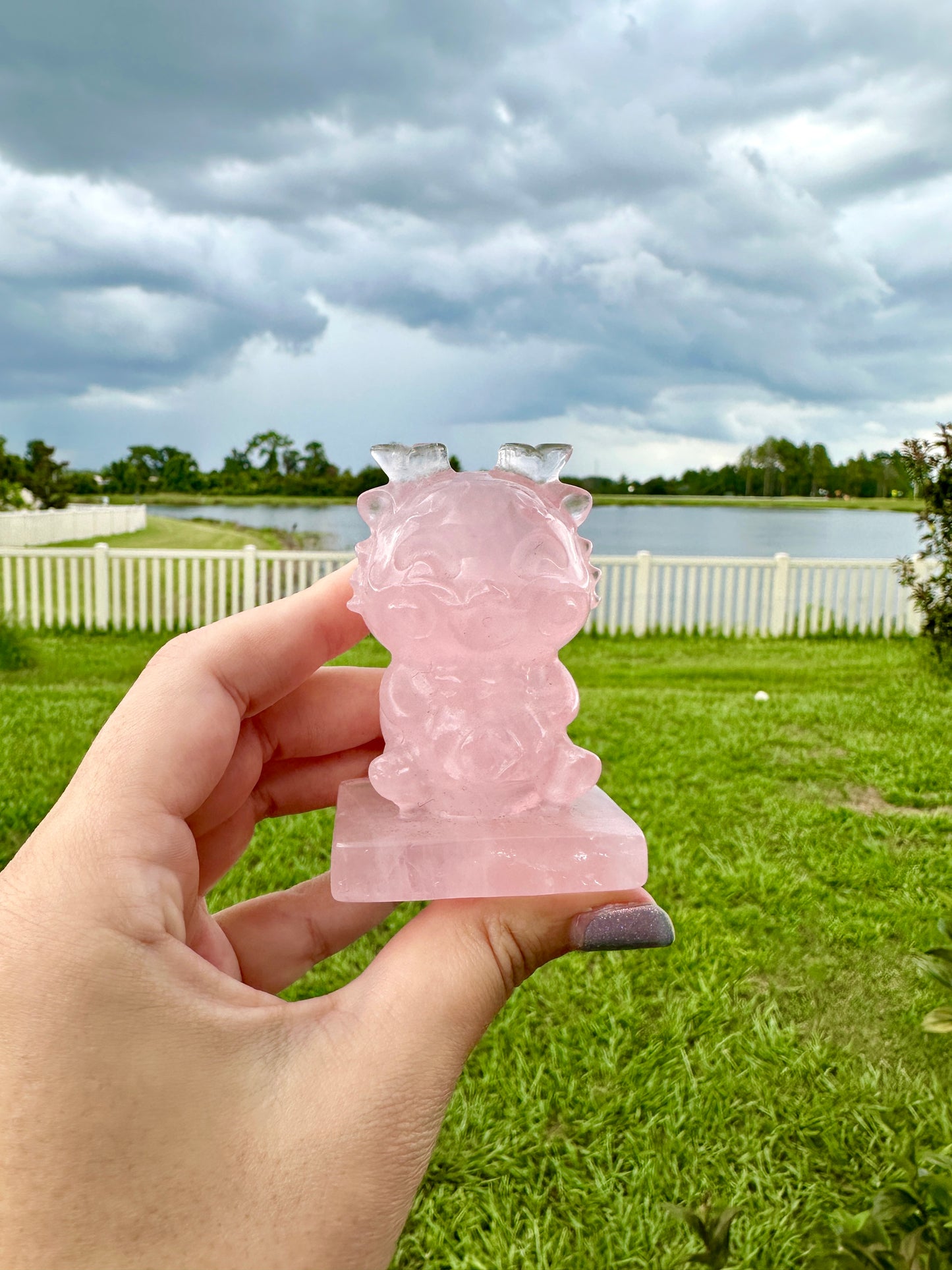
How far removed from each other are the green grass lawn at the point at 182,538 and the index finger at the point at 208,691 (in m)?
14.0

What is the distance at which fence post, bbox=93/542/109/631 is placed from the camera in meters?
10.5

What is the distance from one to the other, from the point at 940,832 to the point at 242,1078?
14.1 ft

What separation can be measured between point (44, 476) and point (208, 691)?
71.7ft

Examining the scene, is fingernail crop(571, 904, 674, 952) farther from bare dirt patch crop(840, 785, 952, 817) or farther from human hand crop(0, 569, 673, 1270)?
bare dirt patch crop(840, 785, 952, 817)

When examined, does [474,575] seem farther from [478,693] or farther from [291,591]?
[291,591]

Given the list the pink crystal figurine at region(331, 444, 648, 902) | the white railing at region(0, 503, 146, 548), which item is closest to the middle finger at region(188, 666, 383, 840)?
the pink crystal figurine at region(331, 444, 648, 902)

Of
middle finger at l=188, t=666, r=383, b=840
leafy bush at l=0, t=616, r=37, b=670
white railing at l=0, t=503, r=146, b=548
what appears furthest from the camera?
white railing at l=0, t=503, r=146, b=548

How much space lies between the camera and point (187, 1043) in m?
1.26

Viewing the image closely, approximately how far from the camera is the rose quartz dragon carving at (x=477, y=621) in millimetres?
1742

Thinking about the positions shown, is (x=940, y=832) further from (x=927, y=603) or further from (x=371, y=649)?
(x=371, y=649)

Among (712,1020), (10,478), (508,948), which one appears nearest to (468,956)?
(508,948)

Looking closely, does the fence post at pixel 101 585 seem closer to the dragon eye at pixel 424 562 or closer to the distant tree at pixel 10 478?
the distant tree at pixel 10 478

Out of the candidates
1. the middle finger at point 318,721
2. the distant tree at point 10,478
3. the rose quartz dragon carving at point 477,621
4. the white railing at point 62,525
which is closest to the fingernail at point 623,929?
the rose quartz dragon carving at point 477,621

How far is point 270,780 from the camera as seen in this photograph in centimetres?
225
